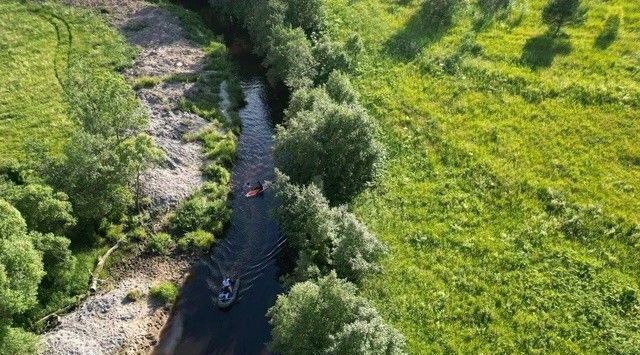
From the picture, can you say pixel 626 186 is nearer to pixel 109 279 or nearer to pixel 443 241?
pixel 443 241

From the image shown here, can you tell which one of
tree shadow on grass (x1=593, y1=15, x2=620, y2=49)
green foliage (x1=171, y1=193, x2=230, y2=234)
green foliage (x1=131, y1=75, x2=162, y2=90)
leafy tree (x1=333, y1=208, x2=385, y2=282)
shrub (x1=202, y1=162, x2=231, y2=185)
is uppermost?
tree shadow on grass (x1=593, y1=15, x2=620, y2=49)

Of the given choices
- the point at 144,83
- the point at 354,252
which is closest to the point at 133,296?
the point at 354,252

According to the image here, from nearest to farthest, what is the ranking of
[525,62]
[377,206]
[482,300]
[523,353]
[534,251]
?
[523,353]
[482,300]
[534,251]
[377,206]
[525,62]

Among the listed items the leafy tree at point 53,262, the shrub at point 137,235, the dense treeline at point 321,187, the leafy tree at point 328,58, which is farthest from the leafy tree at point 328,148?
the leafy tree at point 53,262

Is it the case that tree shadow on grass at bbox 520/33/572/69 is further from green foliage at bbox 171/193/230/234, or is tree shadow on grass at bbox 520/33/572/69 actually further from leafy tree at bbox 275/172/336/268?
green foliage at bbox 171/193/230/234

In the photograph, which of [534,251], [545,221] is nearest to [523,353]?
[534,251]

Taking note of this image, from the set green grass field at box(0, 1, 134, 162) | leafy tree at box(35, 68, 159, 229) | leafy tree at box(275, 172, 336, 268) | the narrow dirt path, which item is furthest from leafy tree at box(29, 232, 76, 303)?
green grass field at box(0, 1, 134, 162)

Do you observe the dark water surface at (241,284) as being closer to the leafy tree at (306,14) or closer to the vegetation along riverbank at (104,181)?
the vegetation along riverbank at (104,181)
